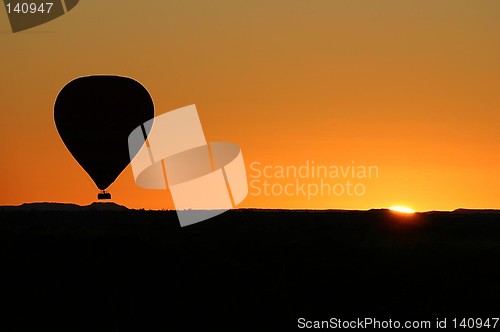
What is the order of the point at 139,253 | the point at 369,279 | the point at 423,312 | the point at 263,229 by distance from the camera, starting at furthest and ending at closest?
1. the point at 263,229
2. the point at 139,253
3. the point at 369,279
4. the point at 423,312

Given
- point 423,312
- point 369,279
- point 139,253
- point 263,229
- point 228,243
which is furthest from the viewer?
point 263,229

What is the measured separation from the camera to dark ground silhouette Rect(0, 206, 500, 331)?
83.7 ft

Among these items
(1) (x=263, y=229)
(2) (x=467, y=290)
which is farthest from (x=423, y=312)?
(1) (x=263, y=229)

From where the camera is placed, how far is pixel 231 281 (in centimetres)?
3031

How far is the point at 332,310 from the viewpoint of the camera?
87.4 feet

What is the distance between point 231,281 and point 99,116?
108 ft

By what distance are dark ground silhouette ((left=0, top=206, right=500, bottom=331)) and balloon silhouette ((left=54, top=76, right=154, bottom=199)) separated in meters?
13.3

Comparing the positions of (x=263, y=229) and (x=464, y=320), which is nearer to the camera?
(x=464, y=320)

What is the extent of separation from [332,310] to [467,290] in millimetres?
4882

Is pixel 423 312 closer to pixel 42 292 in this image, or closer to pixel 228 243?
pixel 42 292

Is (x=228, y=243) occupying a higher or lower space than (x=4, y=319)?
higher

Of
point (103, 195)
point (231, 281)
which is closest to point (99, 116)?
→ point (103, 195)

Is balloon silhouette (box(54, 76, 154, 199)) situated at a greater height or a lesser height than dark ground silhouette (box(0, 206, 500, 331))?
greater

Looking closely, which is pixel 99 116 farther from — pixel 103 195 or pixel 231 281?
pixel 231 281
